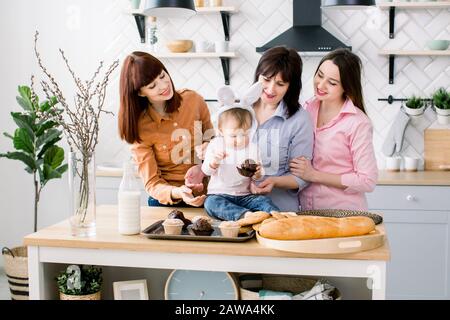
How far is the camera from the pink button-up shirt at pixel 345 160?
254 centimetres

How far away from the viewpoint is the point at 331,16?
4527mm

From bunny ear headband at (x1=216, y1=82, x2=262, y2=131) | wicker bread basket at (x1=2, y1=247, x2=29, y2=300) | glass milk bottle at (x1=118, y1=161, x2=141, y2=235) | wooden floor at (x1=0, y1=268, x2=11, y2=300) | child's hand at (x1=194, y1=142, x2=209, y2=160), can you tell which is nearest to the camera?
glass milk bottle at (x1=118, y1=161, x2=141, y2=235)

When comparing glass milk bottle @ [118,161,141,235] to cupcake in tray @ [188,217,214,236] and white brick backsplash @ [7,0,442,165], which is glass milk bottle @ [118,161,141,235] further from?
white brick backsplash @ [7,0,442,165]

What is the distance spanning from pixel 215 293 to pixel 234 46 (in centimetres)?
276

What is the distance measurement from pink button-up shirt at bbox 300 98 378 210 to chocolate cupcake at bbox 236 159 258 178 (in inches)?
13.0

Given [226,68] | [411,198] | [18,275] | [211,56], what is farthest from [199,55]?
[18,275]

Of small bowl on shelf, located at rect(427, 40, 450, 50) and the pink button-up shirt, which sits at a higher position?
small bowl on shelf, located at rect(427, 40, 450, 50)

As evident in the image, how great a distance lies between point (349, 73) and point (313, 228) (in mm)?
802

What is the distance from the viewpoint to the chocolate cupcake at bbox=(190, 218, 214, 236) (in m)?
2.18

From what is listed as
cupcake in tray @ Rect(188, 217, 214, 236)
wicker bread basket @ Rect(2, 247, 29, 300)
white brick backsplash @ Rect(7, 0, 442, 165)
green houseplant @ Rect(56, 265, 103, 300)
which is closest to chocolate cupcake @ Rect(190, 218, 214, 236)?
cupcake in tray @ Rect(188, 217, 214, 236)

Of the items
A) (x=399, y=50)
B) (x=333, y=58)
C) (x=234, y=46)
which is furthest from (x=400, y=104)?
(x=333, y=58)

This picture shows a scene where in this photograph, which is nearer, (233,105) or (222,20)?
(233,105)

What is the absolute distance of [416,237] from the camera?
13.1 feet

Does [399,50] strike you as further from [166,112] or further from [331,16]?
[166,112]
